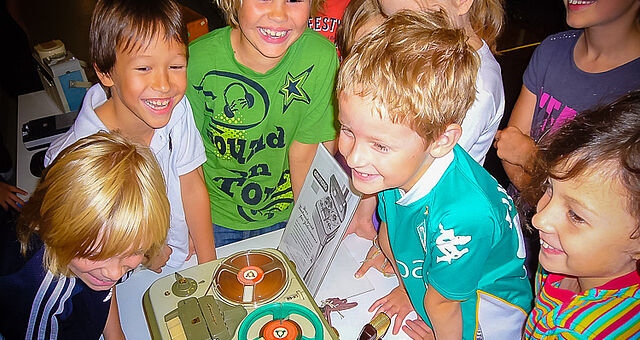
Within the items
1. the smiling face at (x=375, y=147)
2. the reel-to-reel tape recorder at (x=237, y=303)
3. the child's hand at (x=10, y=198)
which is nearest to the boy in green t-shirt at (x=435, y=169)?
the smiling face at (x=375, y=147)

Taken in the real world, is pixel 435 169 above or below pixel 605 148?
below

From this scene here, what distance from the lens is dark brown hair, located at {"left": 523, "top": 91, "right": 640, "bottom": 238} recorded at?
2.33 ft

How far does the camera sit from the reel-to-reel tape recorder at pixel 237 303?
85 centimetres

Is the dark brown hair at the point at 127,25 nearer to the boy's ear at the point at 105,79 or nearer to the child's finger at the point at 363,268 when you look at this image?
the boy's ear at the point at 105,79

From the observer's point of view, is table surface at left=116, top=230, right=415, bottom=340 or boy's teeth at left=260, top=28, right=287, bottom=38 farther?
boy's teeth at left=260, top=28, right=287, bottom=38

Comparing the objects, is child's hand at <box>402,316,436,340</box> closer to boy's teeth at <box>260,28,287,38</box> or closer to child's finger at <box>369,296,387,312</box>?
child's finger at <box>369,296,387,312</box>

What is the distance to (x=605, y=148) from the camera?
75 cm

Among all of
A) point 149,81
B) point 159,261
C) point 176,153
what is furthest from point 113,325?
point 149,81

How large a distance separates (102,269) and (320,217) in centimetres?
43

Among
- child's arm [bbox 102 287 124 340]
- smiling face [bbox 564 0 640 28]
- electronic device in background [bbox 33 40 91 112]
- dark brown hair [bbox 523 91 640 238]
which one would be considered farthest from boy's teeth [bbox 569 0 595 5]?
electronic device in background [bbox 33 40 91 112]

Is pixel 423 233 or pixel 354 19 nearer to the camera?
pixel 423 233

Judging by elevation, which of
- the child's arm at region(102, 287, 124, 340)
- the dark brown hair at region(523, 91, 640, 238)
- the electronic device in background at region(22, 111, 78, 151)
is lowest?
the electronic device in background at region(22, 111, 78, 151)

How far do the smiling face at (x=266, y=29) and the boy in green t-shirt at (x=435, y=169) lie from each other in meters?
0.30

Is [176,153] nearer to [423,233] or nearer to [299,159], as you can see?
[299,159]
